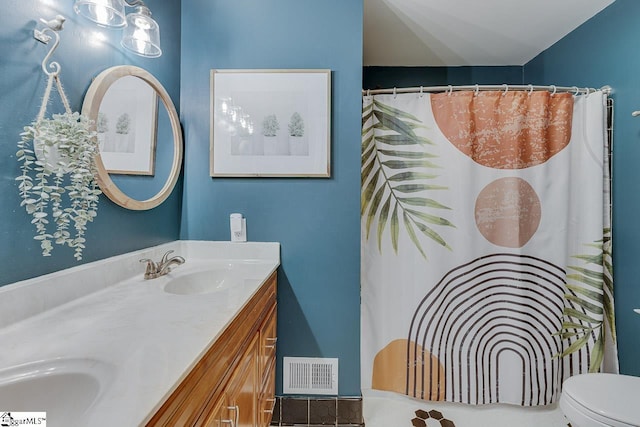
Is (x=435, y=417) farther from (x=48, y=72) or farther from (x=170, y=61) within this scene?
(x=170, y=61)

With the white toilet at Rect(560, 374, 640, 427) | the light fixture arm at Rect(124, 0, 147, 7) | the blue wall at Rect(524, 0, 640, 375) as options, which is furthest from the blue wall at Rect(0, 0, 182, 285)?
the blue wall at Rect(524, 0, 640, 375)

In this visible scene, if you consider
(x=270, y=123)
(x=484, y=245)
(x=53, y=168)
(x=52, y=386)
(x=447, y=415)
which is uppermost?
(x=270, y=123)

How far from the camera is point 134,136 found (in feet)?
4.58

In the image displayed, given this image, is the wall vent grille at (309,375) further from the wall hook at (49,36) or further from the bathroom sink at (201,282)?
the wall hook at (49,36)

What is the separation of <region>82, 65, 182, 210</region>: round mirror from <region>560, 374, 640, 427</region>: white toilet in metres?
2.08

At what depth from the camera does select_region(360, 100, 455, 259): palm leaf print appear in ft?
6.11

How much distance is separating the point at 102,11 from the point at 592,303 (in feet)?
9.09

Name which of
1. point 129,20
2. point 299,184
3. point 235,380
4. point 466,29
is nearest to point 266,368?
point 235,380

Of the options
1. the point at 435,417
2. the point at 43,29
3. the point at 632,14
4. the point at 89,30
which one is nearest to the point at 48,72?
the point at 43,29

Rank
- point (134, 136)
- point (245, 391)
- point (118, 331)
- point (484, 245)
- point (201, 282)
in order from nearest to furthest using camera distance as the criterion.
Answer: point (118, 331) < point (245, 391) < point (134, 136) < point (201, 282) < point (484, 245)

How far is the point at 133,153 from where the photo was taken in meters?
1.39

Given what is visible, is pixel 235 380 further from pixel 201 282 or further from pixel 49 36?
pixel 49 36

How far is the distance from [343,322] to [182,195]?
3.90ft

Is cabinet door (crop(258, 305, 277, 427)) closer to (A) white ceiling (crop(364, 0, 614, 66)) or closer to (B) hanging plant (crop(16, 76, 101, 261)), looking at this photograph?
(B) hanging plant (crop(16, 76, 101, 261))
